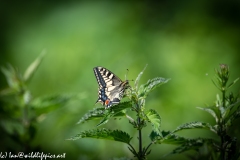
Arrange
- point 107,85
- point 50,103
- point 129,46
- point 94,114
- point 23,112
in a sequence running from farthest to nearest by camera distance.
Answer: point 129,46
point 23,112
point 50,103
point 107,85
point 94,114

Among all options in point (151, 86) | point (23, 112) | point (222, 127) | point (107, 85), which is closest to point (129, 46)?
point (23, 112)

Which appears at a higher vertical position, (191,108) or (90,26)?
(90,26)

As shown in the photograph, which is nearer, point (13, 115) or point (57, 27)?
point (13, 115)

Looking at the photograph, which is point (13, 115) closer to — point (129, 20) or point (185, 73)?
point (185, 73)

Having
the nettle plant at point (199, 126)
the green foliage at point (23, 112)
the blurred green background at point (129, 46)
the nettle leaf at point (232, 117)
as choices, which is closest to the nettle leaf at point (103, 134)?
the nettle plant at point (199, 126)

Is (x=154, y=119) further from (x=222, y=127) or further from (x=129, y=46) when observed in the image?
(x=129, y=46)

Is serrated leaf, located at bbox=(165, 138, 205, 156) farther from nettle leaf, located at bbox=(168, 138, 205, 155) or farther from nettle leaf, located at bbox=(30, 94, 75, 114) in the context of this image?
nettle leaf, located at bbox=(30, 94, 75, 114)

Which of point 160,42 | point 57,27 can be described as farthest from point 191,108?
point 57,27
